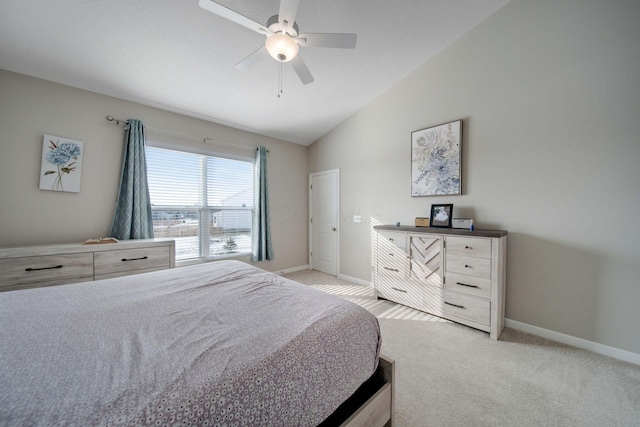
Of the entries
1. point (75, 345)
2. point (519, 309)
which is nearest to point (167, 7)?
point (75, 345)

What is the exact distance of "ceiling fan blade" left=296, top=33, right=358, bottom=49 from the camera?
168cm

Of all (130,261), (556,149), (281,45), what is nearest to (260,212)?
(130,261)

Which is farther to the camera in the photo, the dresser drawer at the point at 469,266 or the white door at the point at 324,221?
the white door at the point at 324,221

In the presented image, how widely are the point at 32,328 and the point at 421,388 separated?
2.14 m

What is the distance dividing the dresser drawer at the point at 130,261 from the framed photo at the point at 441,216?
3184 mm

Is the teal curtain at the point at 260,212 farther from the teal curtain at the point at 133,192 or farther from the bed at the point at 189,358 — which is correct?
the bed at the point at 189,358

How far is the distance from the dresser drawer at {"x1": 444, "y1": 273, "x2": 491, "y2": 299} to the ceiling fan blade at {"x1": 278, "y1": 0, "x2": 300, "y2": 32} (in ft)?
8.80

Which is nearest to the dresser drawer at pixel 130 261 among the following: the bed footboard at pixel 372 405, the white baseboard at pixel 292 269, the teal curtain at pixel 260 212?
the teal curtain at pixel 260 212

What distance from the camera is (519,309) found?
2.37 m

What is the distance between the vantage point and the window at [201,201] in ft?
10.2

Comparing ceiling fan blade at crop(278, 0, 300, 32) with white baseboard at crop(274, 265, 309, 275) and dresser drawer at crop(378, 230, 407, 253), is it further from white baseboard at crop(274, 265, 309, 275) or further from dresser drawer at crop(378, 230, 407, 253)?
white baseboard at crop(274, 265, 309, 275)

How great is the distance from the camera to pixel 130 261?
2.43m

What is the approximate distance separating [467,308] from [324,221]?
267cm

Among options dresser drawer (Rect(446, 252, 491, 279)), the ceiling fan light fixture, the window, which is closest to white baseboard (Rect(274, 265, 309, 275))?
the window
